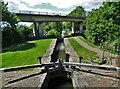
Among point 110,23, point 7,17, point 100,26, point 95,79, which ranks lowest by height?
point 95,79

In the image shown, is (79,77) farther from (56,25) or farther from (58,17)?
(56,25)

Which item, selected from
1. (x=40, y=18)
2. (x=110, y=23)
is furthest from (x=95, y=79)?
(x=40, y=18)

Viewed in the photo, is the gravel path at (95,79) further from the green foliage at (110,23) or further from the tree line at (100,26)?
the green foliage at (110,23)

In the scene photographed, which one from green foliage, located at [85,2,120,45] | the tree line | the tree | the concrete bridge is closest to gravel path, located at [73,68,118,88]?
the tree line

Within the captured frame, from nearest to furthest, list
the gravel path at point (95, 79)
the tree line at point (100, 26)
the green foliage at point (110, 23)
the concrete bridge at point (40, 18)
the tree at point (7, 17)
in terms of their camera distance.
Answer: the gravel path at point (95, 79) < the green foliage at point (110, 23) < the tree line at point (100, 26) < the tree at point (7, 17) < the concrete bridge at point (40, 18)

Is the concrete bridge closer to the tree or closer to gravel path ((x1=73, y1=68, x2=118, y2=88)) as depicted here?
the tree

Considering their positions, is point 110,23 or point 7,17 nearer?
point 110,23

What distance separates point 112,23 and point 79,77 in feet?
55.6

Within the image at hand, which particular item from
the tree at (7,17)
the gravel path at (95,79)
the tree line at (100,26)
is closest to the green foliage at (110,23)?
the tree line at (100,26)

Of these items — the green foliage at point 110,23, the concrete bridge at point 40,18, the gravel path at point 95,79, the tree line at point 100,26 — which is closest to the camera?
the gravel path at point 95,79

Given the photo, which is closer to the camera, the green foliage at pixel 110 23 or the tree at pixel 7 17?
the green foliage at pixel 110 23

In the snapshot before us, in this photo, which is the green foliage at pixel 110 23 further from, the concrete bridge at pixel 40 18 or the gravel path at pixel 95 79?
the concrete bridge at pixel 40 18

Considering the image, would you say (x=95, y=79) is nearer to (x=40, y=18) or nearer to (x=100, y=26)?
(x=100, y=26)

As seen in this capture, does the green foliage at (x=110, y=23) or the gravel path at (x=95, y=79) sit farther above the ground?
the green foliage at (x=110, y=23)
